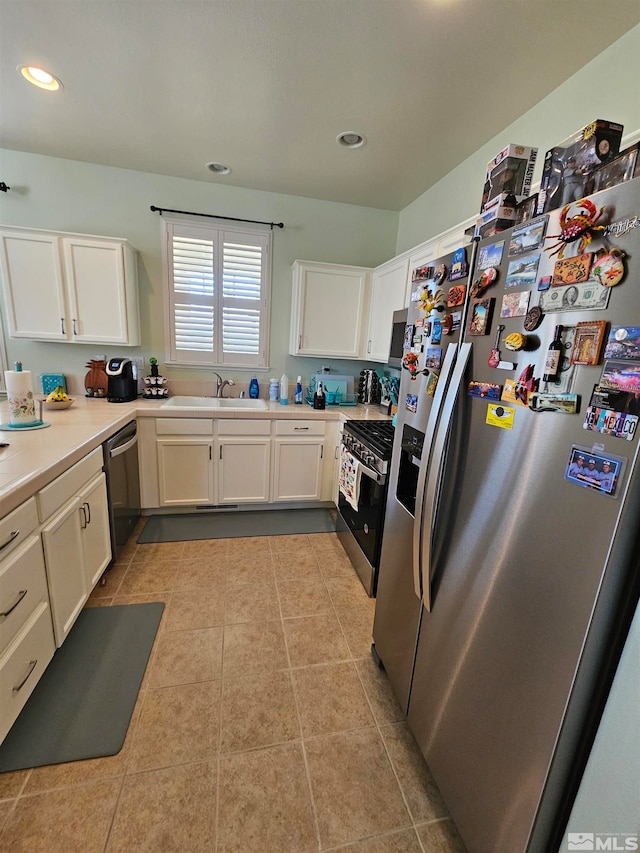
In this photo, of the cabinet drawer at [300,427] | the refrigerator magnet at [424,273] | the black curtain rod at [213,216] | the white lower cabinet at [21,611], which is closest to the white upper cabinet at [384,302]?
the cabinet drawer at [300,427]

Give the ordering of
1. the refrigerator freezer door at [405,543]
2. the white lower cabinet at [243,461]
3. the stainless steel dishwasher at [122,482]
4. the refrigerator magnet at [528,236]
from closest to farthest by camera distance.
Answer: the refrigerator magnet at [528,236] → the refrigerator freezer door at [405,543] → the stainless steel dishwasher at [122,482] → the white lower cabinet at [243,461]

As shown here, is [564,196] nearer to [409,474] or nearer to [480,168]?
[409,474]

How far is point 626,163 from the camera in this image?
78 centimetres

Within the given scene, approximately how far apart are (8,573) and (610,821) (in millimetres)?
1725

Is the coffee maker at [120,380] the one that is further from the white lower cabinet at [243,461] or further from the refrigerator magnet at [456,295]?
the refrigerator magnet at [456,295]

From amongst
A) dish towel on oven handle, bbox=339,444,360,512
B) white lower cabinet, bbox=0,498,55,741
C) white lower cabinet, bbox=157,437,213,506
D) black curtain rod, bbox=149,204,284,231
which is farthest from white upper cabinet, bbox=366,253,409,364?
white lower cabinet, bbox=0,498,55,741

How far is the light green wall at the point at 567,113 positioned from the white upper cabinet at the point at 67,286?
8.56 feet

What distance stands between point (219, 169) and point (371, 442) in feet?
8.32

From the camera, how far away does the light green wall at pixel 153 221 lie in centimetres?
284

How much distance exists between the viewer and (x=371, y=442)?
7.11ft

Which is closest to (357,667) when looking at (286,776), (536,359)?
(286,776)

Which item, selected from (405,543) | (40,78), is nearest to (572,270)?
(405,543)

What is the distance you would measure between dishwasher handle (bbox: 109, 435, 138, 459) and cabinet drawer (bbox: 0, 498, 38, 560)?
34.7 inches

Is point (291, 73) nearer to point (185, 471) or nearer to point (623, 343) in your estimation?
point (623, 343)
